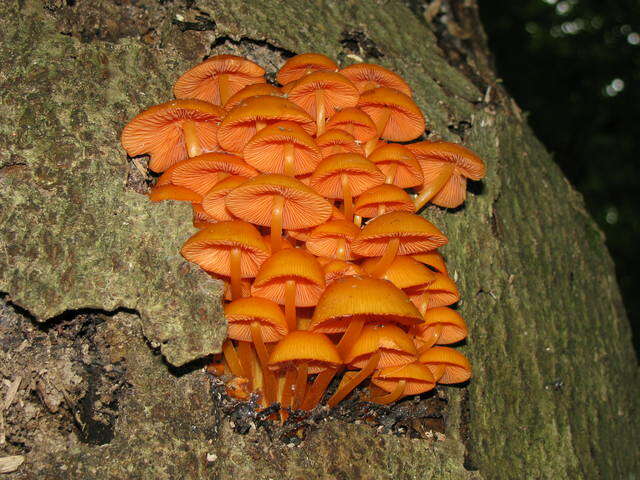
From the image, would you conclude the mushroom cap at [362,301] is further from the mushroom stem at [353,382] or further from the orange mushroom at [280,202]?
the orange mushroom at [280,202]

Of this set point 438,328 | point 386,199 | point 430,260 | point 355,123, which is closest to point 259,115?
point 355,123

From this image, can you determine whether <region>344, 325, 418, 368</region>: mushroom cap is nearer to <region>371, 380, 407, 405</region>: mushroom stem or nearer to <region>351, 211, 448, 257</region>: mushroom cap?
<region>371, 380, 407, 405</region>: mushroom stem

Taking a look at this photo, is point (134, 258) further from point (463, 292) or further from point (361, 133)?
point (463, 292)

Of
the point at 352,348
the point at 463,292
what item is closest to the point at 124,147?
the point at 352,348

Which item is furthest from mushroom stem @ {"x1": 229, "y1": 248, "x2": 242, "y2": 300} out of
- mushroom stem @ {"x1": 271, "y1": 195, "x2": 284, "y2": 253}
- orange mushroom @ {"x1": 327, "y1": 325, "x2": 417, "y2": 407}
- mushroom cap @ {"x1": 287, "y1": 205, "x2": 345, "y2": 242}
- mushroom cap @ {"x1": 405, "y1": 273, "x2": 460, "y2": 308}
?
mushroom cap @ {"x1": 405, "y1": 273, "x2": 460, "y2": 308}

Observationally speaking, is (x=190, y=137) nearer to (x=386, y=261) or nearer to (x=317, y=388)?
(x=386, y=261)

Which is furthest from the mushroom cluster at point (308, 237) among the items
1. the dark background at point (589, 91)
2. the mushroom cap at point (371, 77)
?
the dark background at point (589, 91)
